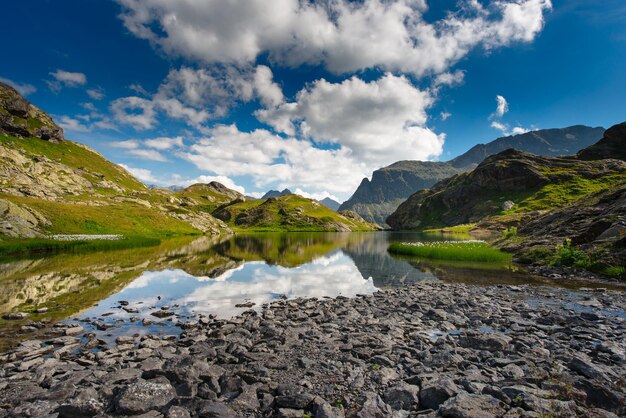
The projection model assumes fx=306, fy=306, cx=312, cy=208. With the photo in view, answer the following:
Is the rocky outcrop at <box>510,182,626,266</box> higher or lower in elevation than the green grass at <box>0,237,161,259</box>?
higher

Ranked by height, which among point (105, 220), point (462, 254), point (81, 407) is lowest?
point (81, 407)

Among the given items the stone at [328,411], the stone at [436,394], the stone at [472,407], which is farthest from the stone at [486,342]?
the stone at [328,411]

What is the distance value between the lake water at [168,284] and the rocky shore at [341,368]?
3935 millimetres

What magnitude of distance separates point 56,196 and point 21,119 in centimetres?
11350

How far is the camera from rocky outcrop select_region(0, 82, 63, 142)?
554 feet

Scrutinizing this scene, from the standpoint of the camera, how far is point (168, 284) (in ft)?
107

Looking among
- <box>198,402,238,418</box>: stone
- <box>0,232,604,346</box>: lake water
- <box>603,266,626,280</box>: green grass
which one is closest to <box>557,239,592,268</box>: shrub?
<box>603,266,626,280</box>: green grass

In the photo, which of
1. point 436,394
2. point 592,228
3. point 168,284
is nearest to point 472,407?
point 436,394

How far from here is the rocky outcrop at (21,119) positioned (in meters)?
169

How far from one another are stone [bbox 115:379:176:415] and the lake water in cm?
893

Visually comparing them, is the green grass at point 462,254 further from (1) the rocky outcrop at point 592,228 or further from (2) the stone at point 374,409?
(2) the stone at point 374,409

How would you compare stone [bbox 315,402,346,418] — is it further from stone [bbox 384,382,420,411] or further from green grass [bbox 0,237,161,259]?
green grass [bbox 0,237,161,259]

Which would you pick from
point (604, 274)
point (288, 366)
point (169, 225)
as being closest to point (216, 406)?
point (288, 366)

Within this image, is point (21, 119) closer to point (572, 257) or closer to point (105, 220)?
point (105, 220)
